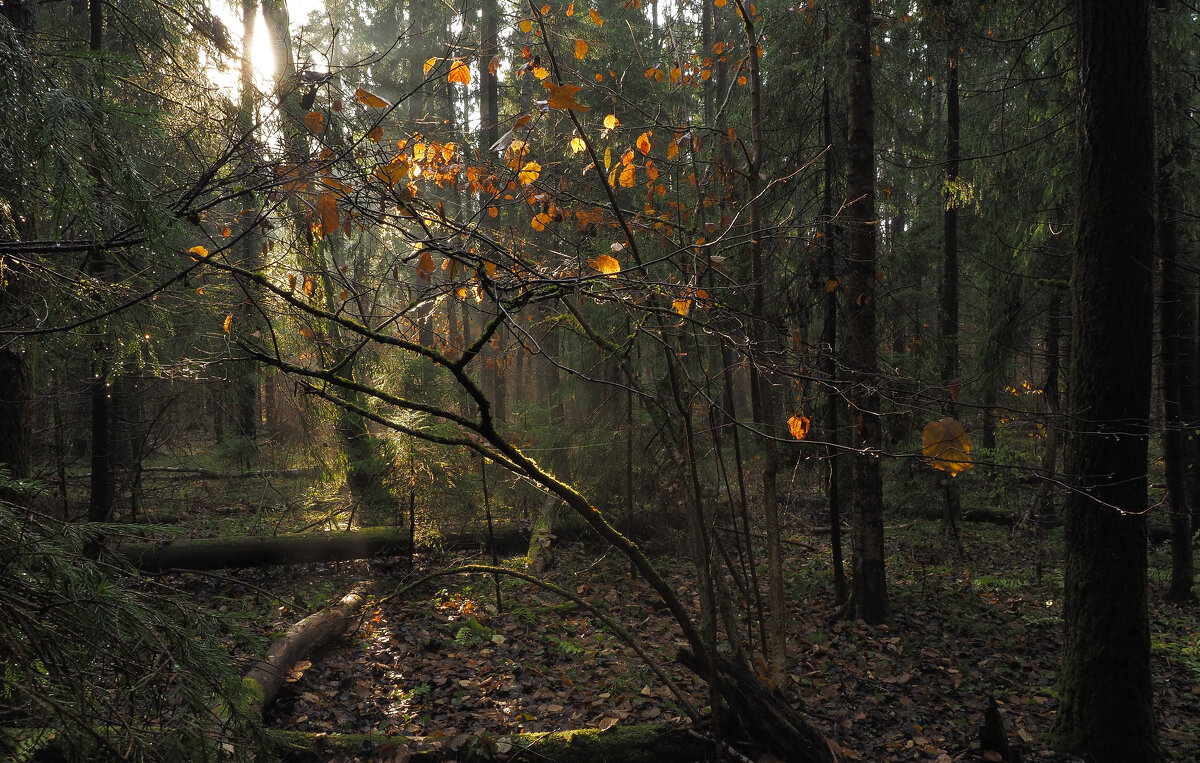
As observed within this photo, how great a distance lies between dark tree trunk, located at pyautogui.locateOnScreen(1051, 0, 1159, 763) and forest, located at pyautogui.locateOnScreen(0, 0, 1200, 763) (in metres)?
0.02

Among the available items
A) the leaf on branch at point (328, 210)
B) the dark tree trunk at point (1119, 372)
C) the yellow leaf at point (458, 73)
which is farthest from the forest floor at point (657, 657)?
the yellow leaf at point (458, 73)

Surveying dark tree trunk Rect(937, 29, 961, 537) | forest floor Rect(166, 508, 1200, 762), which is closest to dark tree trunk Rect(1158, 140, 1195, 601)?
forest floor Rect(166, 508, 1200, 762)

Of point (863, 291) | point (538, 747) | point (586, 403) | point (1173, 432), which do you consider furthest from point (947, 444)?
point (586, 403)

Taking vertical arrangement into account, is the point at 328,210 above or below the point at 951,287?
below

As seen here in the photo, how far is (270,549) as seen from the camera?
28.5 ft

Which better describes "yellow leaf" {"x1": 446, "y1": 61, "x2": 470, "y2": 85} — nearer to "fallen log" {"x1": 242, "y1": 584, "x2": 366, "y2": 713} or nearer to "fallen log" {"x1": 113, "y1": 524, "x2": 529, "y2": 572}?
"fallen log" {"x1": 242, "y1": 584, "x2": 366, "y2": 713}

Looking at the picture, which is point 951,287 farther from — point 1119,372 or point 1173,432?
point 1119,372

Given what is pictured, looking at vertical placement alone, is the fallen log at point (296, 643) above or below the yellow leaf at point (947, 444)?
below

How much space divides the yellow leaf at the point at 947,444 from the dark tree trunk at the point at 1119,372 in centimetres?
273

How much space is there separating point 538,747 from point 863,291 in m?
5.69

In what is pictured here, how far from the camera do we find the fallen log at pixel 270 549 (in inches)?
321

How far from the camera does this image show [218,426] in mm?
12688

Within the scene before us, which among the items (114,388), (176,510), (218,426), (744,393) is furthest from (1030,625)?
(744,393)

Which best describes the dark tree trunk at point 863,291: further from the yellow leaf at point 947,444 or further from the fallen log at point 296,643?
the fallen log at point 296,643
